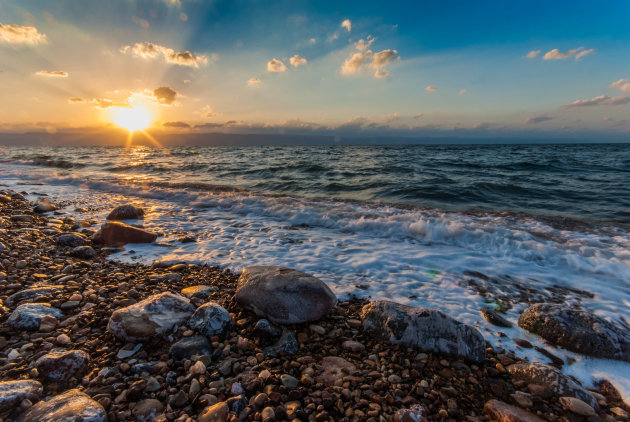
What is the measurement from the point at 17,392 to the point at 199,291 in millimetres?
1810

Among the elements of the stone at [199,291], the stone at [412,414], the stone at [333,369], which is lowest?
the stone at [333,369]

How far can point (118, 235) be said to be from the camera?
5430 mm

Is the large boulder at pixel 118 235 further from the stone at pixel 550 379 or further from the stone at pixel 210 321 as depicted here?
the stone at pixel 550 379

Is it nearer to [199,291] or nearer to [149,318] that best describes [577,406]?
[149,318]

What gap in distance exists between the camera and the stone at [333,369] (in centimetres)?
229

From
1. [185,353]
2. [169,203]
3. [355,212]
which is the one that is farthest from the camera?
[169,203]

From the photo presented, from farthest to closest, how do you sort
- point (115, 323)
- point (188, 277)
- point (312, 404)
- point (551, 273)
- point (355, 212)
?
point (355, 212) → point (551, 273) → point (188, 277) → point (115, 323) → point (312, 404)

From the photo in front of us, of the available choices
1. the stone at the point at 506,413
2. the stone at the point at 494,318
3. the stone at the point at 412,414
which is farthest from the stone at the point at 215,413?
the stone at the point at 494,318

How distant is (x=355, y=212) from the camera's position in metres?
8.47

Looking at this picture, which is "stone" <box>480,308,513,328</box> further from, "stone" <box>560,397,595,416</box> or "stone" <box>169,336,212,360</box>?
"stone" <box>169,336,212,360</box>

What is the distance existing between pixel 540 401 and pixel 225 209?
28.1ft

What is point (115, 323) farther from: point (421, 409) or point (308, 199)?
point (308, 199)

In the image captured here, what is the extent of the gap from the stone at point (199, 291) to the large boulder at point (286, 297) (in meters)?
0.49

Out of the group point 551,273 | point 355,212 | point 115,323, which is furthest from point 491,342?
point 355,212
